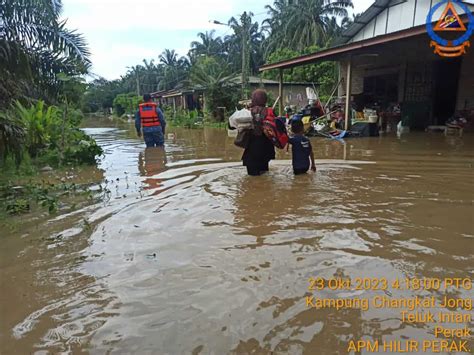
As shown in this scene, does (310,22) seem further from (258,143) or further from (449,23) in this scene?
(258,143)

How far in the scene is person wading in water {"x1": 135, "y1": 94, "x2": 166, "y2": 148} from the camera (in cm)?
992

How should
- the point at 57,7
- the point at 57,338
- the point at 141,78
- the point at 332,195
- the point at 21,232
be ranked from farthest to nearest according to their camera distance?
the point at 141,78, the point at 57,7, the point at 332,195, the point at 21,232, the point at 57,338

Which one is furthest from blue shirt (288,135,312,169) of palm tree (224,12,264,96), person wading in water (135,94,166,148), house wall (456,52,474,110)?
palm tree (224,12,264,96)

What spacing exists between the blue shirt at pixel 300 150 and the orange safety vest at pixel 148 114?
15.7 ft

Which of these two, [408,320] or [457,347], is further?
[408,320]

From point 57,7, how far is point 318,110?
33.5 ft

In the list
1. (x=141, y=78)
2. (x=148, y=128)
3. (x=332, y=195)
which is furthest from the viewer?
(x=141, y=78)

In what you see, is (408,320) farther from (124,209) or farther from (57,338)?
(124,209)

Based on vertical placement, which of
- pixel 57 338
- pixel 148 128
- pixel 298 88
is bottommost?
pixel 57 338

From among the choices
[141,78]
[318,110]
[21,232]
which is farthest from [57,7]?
[141,78]

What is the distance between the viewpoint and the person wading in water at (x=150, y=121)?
32.6 feet

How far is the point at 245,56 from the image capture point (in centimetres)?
2494

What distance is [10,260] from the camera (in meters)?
3.38

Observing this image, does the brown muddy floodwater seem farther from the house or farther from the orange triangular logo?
the house
